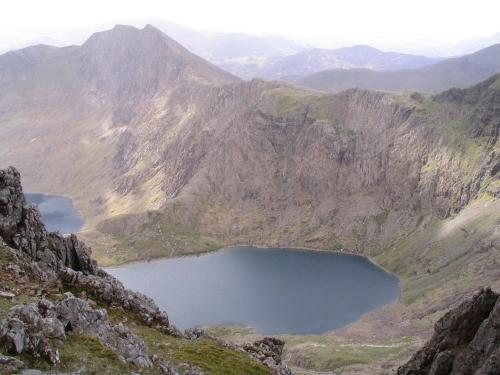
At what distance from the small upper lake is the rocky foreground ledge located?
102355mm

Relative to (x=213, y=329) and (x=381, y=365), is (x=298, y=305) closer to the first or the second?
(x=213, y=329)

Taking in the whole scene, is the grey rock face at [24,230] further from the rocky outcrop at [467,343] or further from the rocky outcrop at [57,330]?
the rocky outcrop at [467,343]

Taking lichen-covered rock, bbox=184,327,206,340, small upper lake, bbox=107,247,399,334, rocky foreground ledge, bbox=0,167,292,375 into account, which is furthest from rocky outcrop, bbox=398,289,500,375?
small upper lake, bbox=107,247,399,334

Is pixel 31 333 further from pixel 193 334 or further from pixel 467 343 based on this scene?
pixel 467 343

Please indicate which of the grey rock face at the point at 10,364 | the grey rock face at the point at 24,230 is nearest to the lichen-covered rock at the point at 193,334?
the grey rock face at the point at 24,230

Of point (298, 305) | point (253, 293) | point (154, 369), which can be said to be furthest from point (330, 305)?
point (154, 369)

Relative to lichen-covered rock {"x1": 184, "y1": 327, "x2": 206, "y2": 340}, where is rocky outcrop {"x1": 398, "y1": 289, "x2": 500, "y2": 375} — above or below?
above

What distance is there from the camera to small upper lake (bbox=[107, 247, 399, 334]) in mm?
152750

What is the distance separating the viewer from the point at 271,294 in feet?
569

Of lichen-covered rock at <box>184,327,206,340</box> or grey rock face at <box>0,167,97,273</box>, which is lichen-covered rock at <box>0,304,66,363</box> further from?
lichen-covered rock at <box>184,327,206,340</box>

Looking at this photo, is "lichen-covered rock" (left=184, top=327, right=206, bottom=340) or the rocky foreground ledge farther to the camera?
"lichen-covered rock" (left=184, top=327, right=206, bottom=340)

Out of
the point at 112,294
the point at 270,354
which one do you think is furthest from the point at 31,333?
the point at 270,354

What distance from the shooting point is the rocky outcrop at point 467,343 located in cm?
3488

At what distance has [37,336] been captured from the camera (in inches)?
1040
